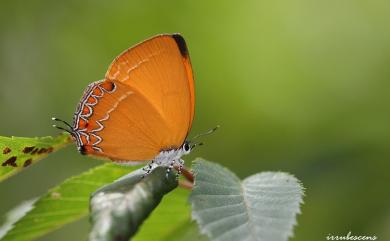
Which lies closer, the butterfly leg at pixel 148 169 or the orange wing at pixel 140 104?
the butterfly leg at pixel 148 169

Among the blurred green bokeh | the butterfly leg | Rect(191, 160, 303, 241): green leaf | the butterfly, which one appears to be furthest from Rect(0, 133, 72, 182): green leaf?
the blurred green bokeh

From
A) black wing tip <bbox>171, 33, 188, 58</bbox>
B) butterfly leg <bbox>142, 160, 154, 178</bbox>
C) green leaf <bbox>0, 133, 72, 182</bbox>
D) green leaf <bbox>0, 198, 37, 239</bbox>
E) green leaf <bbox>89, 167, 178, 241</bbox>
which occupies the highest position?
black wing tip <bbox>171, 33, 188, 58</bbox>

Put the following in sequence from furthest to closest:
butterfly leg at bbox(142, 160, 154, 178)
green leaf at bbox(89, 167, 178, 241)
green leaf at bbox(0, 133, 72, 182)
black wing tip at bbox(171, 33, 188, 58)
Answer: black wing tip at bbox(171, 33, 188, 58)
green leaf at bbox(0, 133, 72, 182)
butterfly leg at bbox(142, 160, 154, 178)
green leaf at bbox(89, 167, 178, 241)

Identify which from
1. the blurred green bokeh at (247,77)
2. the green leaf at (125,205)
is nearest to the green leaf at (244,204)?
the green leaf at (125,205)

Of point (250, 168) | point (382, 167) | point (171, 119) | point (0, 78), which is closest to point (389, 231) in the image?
point (382, 167)

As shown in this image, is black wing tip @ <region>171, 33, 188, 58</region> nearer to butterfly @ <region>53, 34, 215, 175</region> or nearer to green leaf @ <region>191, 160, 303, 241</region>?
butterfly @ <region>53, 34, 215, 175</region>

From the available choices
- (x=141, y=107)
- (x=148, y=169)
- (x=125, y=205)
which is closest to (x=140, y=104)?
(x=141, y=107)

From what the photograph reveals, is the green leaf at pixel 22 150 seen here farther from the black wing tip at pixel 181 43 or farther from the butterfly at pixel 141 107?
the black wing tip at pixel 181 43

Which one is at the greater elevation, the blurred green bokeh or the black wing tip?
the black wing tip
